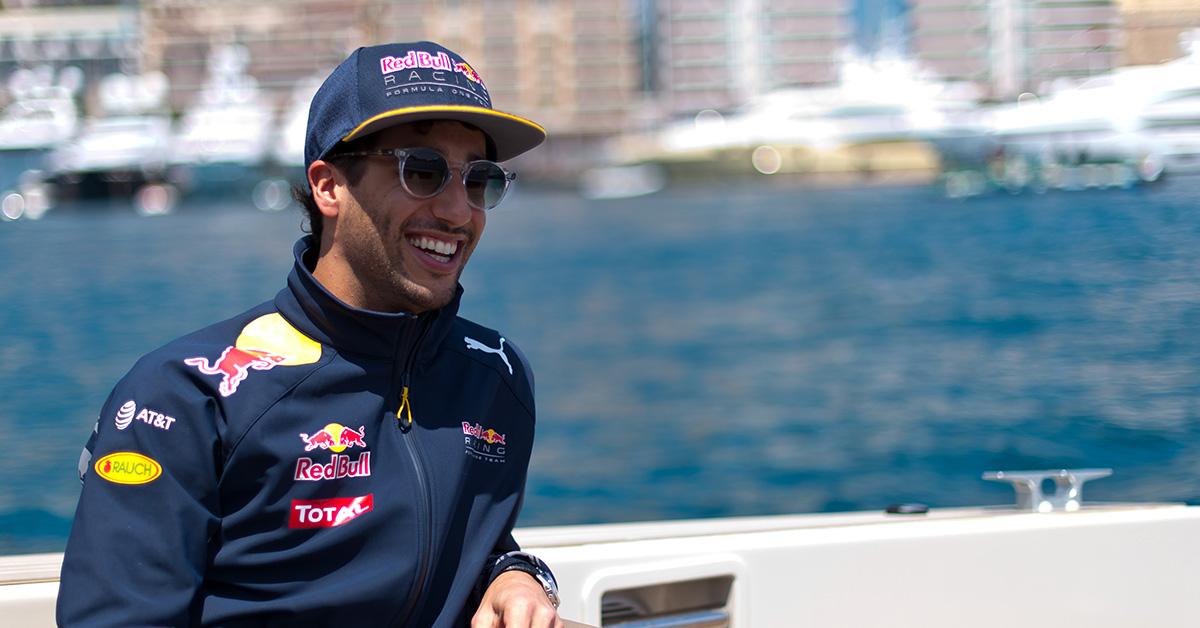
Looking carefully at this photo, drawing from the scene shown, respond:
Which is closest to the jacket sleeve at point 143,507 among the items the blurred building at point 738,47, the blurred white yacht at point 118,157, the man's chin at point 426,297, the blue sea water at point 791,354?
the man's chin at point 426,297

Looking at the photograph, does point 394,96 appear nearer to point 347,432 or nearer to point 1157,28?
point 347,432

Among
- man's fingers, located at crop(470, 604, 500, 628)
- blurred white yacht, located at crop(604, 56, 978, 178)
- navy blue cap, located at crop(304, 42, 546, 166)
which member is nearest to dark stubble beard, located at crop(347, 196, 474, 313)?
navy blue cap, located at crop(304, 42, 546, 166)

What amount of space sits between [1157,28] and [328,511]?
7.32 feet

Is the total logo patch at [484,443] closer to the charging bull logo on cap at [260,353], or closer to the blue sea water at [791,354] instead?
the charging bull logo on cap at [260,353]

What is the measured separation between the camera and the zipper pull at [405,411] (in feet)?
5.21

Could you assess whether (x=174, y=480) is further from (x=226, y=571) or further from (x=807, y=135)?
(x=807, y=135)

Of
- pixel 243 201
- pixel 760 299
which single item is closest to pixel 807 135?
pixel 243 201

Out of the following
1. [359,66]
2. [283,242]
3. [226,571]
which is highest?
[283,242]

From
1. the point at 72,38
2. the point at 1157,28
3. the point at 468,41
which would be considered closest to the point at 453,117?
the point at 1157,28

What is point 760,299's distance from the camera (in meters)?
30.7

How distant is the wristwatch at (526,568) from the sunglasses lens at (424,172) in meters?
0.44

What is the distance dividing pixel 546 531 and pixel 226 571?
94 cm

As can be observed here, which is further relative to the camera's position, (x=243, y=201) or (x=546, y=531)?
(x=243, y=201)

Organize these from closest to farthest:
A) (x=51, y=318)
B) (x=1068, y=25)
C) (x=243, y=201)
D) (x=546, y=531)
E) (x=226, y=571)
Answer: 1. (x=226, y=571)
2. (x=546, y=531)
3. (x=1068, y=25)
4. (x=51, y=318)
5. (x=243, y=201)
